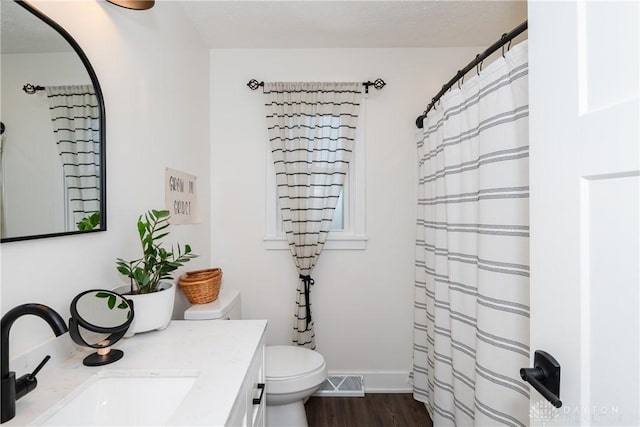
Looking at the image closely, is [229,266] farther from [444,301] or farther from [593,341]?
[593,341]

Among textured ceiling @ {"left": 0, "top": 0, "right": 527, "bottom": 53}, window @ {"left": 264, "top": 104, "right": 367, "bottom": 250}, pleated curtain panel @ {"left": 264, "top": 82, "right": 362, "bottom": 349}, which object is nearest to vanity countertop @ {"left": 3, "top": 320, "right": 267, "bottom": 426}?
pleated curtain panel @ {"left": 264, "top": 82, "right": 362, "bottom": 349}

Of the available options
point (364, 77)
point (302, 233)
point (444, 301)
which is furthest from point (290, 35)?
point (444, 301)

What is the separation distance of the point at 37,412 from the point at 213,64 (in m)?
2.18

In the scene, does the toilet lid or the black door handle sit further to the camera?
the toilet lid

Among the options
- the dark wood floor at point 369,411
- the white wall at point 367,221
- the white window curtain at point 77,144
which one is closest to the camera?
the white window curtain at point 77,144

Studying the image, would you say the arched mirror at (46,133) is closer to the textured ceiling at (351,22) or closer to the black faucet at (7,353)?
the black faucet at (7,353)

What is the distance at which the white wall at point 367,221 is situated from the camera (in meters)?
2.22

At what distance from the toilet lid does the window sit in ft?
2.34

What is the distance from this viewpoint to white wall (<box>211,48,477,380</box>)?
222 cm

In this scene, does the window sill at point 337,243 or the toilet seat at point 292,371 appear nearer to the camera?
the toilet seat at point 292,371

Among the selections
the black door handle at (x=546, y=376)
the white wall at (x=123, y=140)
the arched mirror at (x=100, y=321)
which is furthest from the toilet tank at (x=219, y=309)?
the black door handle at (x=546, y=376)

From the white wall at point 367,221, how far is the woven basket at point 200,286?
1.71 feet

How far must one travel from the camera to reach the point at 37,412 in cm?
68

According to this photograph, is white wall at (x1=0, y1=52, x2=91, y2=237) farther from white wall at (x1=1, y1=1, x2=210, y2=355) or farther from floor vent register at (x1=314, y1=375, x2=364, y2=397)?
floor vent register at (x1=314, y1=375, x2=364, y2=397)
